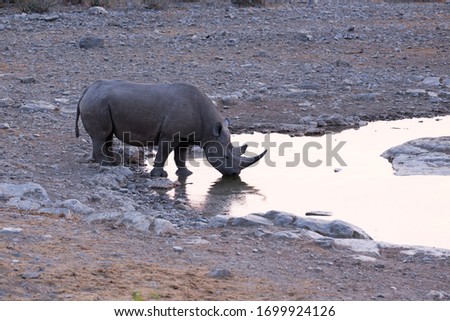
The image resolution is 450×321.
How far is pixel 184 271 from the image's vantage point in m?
6.54

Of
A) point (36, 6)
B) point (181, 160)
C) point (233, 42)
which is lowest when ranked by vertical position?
Answer: point (181, 160)

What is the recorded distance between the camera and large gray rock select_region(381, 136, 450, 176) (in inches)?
438

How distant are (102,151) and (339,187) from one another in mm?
2804

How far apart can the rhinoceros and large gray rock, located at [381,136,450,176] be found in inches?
72.7

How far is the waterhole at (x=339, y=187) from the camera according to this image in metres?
9.13

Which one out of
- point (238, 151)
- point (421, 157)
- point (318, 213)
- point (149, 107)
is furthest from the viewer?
point (421, 157)

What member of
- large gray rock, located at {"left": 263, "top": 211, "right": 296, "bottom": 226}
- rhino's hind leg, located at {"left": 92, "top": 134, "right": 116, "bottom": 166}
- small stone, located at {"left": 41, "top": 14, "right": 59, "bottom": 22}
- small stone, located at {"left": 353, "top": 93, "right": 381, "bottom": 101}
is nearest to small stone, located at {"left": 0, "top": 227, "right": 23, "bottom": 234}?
large gray rock, located at {"left": 263, "top": 211, "right": 296, "bottom": 226}

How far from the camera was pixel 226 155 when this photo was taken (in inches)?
435

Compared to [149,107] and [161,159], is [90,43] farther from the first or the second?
[161,159]

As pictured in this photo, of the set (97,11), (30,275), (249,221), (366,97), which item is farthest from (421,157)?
(97,11)

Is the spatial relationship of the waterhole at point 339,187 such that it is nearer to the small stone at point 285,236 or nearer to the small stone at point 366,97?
the small stone at point 285,236

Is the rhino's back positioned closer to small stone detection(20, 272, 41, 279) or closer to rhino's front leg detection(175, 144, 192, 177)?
rhino's front leg detection(175, 144, 192, 177)

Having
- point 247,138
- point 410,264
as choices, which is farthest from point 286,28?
point 410,264

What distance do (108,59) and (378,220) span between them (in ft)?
30.0
